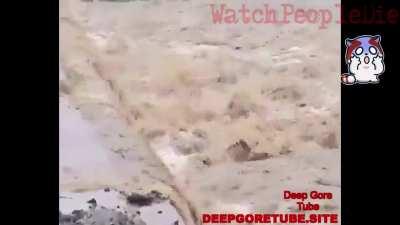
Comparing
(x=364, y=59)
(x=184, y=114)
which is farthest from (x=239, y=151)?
(x=364, y=59)

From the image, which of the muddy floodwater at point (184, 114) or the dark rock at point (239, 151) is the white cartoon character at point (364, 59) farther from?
the dark rock at point (239, 151)

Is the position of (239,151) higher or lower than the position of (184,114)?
lower

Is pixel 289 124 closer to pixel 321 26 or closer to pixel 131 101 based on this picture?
pixel 321 26

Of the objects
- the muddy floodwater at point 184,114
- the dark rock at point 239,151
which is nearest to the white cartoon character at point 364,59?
the muddy floodwater at point 184,114

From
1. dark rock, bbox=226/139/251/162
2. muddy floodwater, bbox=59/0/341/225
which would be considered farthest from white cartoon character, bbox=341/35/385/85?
dark rock, bbox=226/139/251/162

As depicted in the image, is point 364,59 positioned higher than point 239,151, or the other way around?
point 364,59

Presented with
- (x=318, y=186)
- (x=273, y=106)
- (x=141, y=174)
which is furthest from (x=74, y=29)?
(x=318, y=186)

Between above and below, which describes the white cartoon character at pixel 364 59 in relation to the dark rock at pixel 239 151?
above

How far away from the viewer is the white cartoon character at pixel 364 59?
284cm

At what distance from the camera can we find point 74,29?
284cm

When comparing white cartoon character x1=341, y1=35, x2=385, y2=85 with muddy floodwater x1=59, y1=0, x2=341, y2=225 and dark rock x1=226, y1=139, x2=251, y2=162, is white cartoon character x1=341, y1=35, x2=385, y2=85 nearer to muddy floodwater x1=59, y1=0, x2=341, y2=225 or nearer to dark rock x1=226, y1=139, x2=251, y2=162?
muddy floodwater x1=59, y1=0, x2=341, y2=225

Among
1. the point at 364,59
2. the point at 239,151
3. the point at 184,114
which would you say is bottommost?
the point at 239,151

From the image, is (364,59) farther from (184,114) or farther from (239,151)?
(184,114)

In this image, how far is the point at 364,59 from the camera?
2.85 meters
